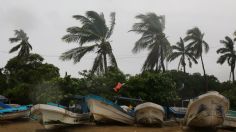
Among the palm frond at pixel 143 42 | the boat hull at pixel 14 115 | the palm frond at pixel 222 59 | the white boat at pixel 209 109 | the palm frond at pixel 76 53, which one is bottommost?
the boat hull at pixel 14 115

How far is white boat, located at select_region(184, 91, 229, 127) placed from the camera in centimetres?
1273

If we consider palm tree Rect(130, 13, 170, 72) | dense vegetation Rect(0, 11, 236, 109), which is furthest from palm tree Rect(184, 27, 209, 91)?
palm tree Rect(130, 13, 170, 72)

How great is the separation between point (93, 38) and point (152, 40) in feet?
16.0

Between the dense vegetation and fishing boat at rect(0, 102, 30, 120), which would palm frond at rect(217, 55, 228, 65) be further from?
fishing boat at rect(0, 102, 30, 120)

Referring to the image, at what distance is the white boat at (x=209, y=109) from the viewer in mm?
12728

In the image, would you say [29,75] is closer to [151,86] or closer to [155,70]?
[155,70]

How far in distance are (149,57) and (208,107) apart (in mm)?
14306

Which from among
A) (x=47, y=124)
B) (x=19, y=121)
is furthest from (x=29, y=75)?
(x=47, y=124)

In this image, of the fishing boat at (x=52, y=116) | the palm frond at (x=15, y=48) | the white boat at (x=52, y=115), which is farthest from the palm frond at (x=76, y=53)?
the palm frond at (x=15, y=48)

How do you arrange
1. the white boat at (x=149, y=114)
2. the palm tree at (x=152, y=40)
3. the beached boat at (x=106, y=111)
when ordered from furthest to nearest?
the palm tree at (x=152, y=40)
the white boat at (x=149, y=114)
the beached boat at (x=106, y=111)

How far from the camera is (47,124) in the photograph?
1419 centimetres

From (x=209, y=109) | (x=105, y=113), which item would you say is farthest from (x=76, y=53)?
(x=209, y=109)

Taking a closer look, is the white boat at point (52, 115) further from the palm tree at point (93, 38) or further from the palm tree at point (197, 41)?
the palm tree at point (197, 41)

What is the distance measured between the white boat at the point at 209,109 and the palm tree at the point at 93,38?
1151 cm
